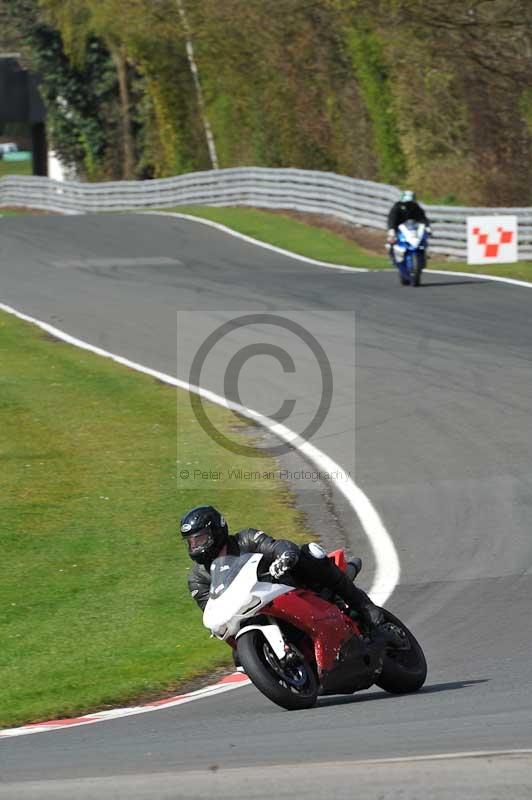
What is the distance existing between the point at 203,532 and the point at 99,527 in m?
5.21

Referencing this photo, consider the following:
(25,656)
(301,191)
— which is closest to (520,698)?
(25,656)

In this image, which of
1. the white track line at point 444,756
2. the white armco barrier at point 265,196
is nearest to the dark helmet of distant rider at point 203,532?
the white track line at point 444,756

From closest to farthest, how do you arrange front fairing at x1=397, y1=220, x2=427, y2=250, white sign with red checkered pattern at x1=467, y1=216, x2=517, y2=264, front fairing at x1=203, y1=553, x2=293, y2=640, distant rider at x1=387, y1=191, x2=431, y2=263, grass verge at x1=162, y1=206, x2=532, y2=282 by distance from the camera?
front fairing at x1=203, y1=553, x2=293, y2=640 → front fairing at x1=397, y1=220, x2=427, y2=250 → distant rider at x1=387, y1=191, x2=431, y2=263 → grass verge at x1=162, y1=206, x2=532, y2=282 → white sign with red checkered pattern at x1=467, y1=216, x2=517, y2=264

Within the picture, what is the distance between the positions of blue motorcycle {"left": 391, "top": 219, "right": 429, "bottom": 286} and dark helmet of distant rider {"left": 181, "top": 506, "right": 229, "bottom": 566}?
55.3ft

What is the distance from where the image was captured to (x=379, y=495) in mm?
13305

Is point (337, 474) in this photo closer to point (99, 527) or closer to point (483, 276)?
point (99, 527)

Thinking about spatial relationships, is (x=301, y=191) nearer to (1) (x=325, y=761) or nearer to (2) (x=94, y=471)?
(2) (x=94, y=471)

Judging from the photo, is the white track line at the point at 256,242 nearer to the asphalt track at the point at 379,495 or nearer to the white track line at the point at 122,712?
the asphalt track at the point at 379,495

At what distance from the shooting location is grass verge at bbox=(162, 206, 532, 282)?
26.3 meters

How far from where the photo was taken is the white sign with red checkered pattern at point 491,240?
26.8m

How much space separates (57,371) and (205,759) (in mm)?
14243

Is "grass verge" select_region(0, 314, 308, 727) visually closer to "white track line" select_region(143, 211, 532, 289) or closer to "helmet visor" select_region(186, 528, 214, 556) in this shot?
"helmet visor" select_region(186, 528, 214, 556)

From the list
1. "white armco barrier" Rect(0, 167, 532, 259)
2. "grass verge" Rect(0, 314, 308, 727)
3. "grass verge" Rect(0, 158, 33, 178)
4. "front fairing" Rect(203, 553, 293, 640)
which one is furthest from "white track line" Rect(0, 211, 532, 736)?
"grass verge" Rect(0, 158, 33, 178)

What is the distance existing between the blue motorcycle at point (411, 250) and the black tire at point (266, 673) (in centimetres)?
1724
